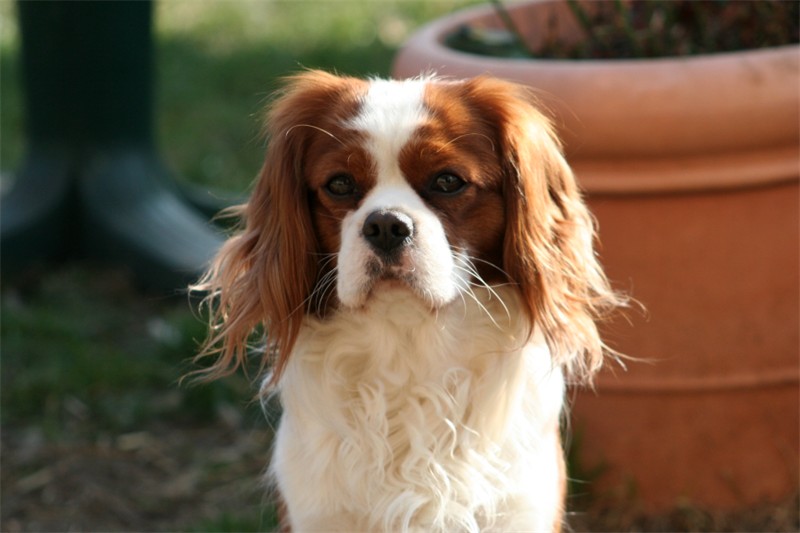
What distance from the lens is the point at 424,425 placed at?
8.57 feet

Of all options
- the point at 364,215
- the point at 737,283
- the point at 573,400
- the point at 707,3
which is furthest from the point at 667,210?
the point at 364,215

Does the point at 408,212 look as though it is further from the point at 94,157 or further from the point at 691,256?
the point at 94,157

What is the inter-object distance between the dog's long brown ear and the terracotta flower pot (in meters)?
0.80

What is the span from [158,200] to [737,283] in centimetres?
282

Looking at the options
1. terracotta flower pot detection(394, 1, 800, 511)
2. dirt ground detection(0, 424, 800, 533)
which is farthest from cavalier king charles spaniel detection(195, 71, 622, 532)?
dirt ground detection(0, 424, 800, 533)

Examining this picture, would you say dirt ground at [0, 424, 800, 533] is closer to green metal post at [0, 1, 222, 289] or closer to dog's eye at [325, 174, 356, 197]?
green metal post at [0, 1, 222, 289]

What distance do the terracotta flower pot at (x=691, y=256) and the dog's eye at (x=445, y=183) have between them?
861mm

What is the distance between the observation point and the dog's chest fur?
2.58 m

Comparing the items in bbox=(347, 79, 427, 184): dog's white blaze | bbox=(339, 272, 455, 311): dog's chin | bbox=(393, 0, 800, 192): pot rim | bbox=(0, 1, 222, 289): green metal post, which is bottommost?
bbox=(0, 1, 222, 289): green metal post

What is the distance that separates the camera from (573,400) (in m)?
3.43

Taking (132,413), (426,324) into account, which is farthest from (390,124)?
(132,413)

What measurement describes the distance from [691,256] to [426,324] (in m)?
1.09

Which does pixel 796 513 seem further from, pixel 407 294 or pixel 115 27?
pixel 115 27

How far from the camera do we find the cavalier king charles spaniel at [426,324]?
2.48 meters
